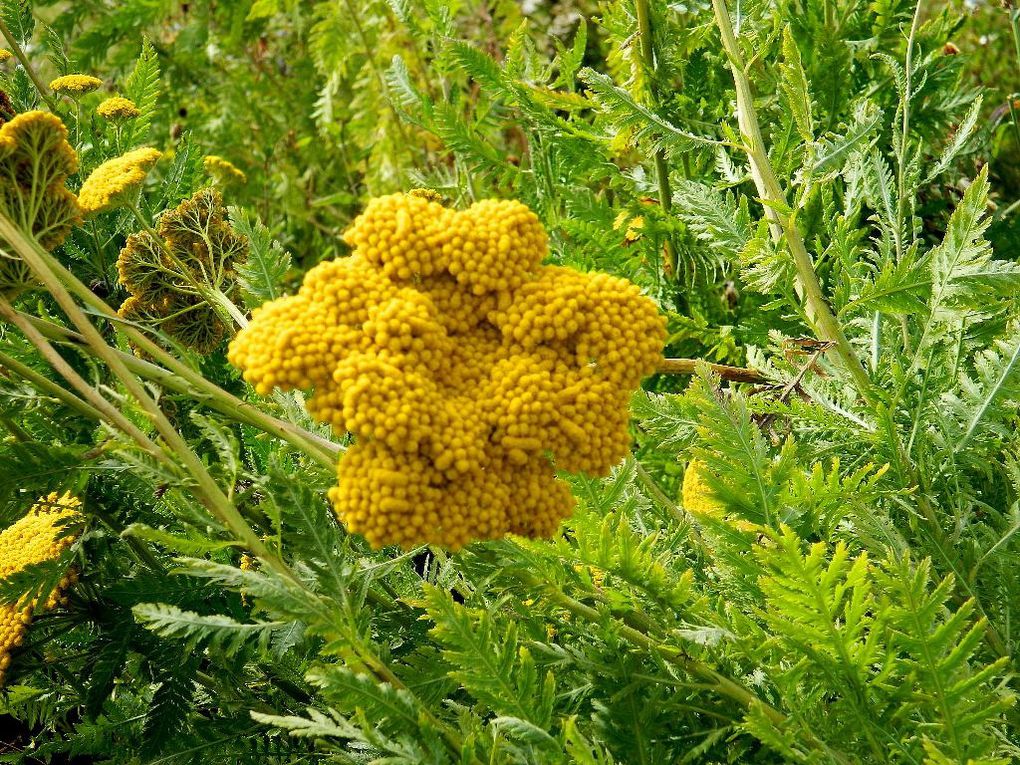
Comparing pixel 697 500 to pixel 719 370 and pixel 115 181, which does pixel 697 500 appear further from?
pixel 115 181

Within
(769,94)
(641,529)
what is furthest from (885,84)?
(641,529)

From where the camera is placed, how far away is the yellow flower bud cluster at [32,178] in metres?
0.89

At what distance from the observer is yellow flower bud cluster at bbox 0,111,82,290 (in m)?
0.89

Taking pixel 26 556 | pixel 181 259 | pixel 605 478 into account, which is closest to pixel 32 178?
pixel 181 259

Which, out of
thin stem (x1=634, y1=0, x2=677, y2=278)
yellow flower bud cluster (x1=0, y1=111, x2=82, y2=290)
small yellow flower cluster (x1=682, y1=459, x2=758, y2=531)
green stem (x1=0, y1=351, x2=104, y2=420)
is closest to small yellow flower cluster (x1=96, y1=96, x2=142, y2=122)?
yellow flower bud cluster (x1=0, y1=111, x2=82, y2=290)

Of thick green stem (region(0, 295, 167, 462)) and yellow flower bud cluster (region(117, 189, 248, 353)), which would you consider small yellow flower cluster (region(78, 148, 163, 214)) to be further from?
thick green stem (region(0, 295, 167, 462))

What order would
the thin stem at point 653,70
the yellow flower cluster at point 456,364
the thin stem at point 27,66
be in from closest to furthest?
the yellow flower cluster at point 456,364, the thin stem at point 27,66, the thin stem at point 653,70

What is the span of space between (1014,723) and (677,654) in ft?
1.25

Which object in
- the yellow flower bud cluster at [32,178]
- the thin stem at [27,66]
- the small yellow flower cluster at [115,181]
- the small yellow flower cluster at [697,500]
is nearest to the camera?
the yellow flower bud cluster at [32,178]

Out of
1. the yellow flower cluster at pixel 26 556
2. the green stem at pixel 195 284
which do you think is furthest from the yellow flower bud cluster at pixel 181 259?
the yellow flower cluster at pixel 26 556

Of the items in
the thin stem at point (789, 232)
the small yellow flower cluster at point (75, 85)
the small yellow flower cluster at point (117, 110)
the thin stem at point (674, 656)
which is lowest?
the thin stem at point (674, 656)

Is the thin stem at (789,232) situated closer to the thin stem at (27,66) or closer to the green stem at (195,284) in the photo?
the green stem at (195,284)

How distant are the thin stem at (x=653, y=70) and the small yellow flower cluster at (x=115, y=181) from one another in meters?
0.83

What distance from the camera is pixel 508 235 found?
876 millimetres
